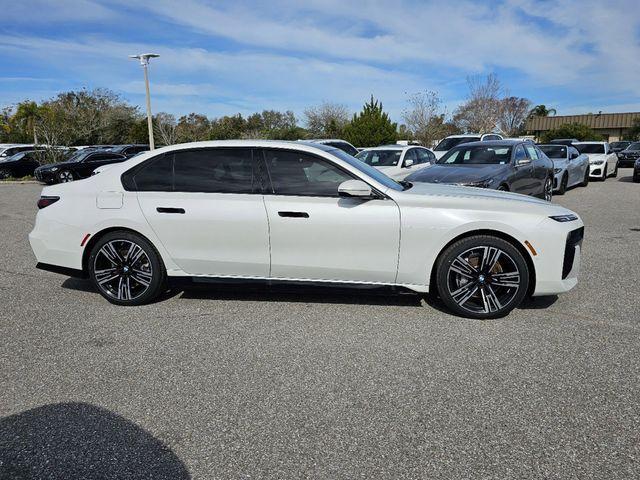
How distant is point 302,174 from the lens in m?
4.45

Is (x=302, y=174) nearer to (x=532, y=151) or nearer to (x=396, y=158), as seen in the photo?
(x=532, y=151)

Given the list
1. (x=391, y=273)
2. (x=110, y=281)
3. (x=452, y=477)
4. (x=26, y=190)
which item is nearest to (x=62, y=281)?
(x=110, y=281)

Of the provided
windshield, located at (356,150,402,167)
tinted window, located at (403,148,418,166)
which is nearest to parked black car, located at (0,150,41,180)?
windshield, located at (356,150,402,167)

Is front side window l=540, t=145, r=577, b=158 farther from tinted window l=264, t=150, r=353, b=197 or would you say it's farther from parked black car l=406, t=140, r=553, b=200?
tinted window l=264, t=150, r=353, b=197

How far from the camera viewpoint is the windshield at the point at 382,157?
14.3 metres

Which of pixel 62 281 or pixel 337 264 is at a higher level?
pixel 337 264

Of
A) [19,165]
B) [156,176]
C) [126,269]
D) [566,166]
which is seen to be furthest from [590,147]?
[19,165]

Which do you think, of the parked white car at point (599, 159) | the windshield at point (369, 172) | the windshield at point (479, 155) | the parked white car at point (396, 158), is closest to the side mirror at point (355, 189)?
the windshield at point (369, 172)

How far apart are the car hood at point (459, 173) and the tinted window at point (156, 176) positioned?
16.7 feet

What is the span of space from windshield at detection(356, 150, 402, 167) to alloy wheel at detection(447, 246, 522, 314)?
10184mm

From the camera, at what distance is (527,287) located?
423 cm

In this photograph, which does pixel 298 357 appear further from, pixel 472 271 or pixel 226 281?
pixel 472 271

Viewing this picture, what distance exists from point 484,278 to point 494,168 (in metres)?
5.14

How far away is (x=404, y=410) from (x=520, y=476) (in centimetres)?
74
